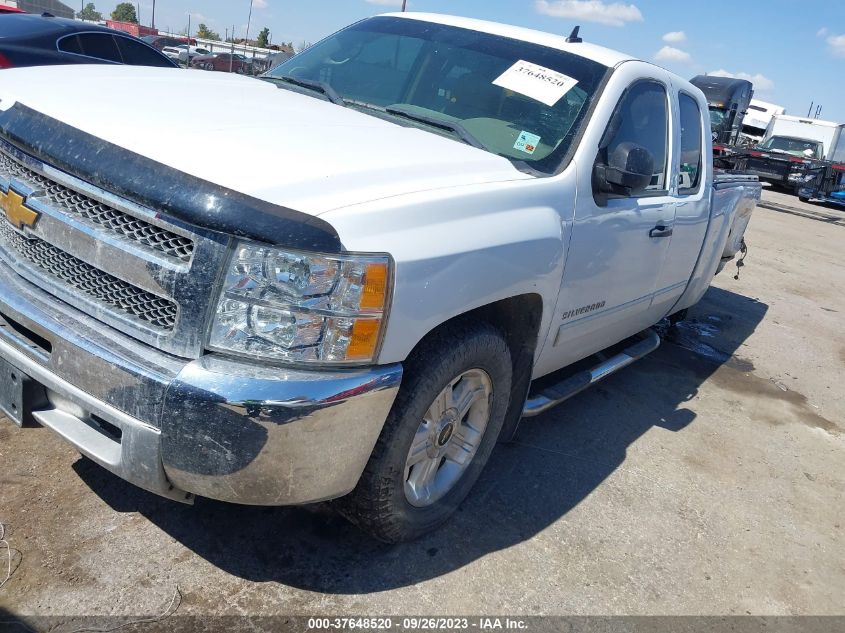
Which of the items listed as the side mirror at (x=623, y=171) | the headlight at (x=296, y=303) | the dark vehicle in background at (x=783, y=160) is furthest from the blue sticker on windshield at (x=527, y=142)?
the dark vehicle in background at (x=783, y=160)

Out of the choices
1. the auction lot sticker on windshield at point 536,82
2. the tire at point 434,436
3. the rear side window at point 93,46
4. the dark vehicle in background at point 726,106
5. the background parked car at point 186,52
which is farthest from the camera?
the background parked car at point 186,52

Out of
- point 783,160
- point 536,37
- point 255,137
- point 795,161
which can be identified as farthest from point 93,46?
point 795,161

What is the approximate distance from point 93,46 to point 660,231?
24.0 ft

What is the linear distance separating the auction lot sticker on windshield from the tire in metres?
1.19

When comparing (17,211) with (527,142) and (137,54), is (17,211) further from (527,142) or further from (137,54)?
(137,54)

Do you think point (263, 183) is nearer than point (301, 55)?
Yes

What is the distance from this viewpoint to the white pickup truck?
2084 millimetres

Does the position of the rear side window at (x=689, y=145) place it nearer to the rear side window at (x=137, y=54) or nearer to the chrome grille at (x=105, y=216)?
the chrome grille at (x=105, y=216)

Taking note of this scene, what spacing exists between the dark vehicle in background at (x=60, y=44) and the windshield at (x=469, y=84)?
195 inches

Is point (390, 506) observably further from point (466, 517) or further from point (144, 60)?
point (144, 60)

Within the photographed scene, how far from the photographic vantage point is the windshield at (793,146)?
24422mm

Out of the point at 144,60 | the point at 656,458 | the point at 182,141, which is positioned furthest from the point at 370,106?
the point at 144,60

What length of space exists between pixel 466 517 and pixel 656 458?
4.65 feet

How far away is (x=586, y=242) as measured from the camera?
3174 millimetres
